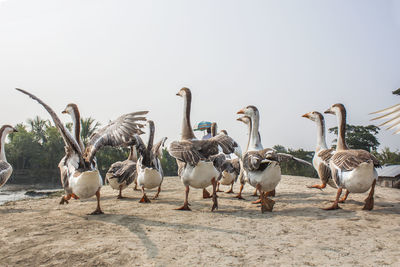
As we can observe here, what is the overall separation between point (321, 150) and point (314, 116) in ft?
4.48

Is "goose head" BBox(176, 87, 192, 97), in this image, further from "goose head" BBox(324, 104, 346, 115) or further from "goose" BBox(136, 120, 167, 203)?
"goose head" BBox(324, 104, 346, 115)

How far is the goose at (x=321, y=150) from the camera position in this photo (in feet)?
26.4

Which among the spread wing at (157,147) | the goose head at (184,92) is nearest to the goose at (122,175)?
the spread wing at (157,147)

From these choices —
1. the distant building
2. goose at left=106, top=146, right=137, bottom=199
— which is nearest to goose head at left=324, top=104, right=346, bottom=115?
goose at left=106, top=146, right=137, bottom=199

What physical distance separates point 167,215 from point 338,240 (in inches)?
122

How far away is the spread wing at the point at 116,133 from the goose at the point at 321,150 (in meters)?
5.41

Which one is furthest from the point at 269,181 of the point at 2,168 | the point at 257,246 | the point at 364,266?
the point at 2,168

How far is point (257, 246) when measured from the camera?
3.71m

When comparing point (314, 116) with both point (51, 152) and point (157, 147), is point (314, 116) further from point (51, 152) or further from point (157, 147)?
point (51, 152)

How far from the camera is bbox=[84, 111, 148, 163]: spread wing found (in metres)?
5.49

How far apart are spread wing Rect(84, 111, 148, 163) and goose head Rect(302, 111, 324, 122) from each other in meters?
6.16

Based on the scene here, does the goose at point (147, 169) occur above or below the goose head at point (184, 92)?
below

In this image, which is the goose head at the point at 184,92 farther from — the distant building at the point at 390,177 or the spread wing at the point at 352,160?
the distant building at the point at 390,177

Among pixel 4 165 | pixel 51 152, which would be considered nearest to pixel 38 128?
pixel 51 152
